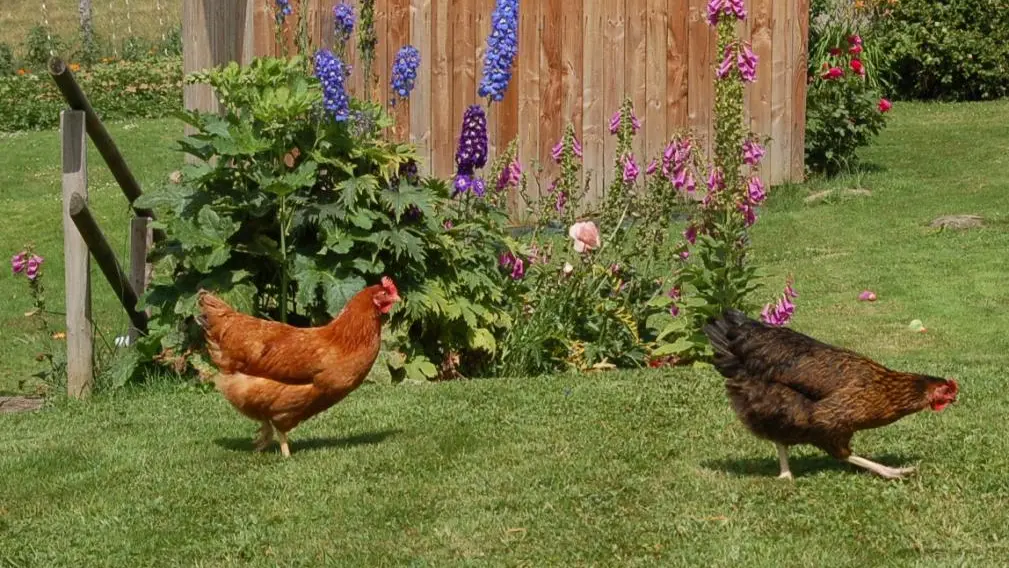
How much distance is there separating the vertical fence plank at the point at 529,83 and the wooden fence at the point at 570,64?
1 cm

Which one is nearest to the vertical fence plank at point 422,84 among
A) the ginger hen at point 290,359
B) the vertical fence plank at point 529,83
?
the vertical fence plank at point 529,83

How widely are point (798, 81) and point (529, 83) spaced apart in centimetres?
318

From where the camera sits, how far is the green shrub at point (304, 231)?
8.32 m

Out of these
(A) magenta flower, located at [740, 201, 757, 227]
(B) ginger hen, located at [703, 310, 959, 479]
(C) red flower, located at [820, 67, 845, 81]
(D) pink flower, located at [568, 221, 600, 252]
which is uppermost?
(C) red flower, located at [820, 67, 845, 81]

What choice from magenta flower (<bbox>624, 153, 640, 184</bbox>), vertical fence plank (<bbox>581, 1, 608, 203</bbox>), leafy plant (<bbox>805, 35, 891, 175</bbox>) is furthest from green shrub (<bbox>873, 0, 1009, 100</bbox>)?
magenta flower (<bbox>624, 153, 640, 184</bbox>)

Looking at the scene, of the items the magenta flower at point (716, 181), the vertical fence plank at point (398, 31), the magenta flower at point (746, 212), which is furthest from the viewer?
the vertical fence plank at point (398, 31)

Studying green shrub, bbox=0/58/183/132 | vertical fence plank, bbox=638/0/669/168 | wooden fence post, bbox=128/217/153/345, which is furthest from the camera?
green shrub, bbox=0/58/183/132

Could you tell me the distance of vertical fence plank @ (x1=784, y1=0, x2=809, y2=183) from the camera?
15500 millimetres

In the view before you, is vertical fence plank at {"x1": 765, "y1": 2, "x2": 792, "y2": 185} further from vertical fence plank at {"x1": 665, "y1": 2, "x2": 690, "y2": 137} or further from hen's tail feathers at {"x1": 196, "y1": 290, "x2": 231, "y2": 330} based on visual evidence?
hen's tail feathers at {"x1": 196, "y1": 290, "x2": 231, "y2": 330}

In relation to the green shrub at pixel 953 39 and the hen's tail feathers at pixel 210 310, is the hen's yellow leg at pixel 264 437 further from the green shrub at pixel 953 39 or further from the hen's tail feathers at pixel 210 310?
the green shrub at pixel 953 39

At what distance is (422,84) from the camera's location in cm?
1355

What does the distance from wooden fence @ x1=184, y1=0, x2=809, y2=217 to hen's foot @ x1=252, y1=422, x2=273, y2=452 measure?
5930mm

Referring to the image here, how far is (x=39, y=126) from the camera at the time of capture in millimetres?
22406

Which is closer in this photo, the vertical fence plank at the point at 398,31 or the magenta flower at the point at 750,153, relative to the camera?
the magenta flower at the point at 750,153
